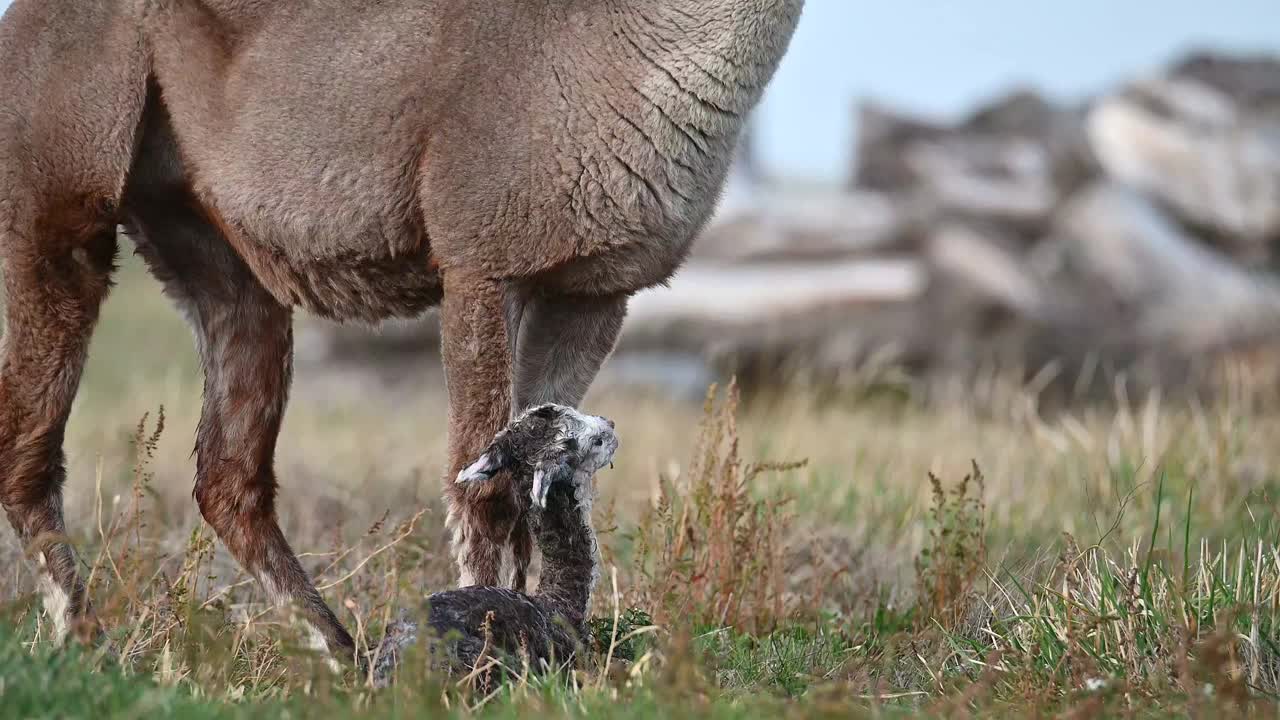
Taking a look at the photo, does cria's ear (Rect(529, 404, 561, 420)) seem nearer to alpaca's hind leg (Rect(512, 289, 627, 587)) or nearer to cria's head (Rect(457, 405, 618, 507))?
cria's head (Rect(457, 405, 618, 507))

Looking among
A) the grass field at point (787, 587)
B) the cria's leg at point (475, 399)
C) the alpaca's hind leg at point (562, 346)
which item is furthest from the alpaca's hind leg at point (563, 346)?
the grass field at point (787, 587)

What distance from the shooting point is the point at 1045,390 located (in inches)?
428

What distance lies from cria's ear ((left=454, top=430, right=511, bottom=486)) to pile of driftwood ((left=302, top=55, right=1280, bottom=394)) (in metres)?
6.20

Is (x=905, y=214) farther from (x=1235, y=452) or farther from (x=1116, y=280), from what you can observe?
(x=1235, y=452)

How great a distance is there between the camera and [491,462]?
3.62 m

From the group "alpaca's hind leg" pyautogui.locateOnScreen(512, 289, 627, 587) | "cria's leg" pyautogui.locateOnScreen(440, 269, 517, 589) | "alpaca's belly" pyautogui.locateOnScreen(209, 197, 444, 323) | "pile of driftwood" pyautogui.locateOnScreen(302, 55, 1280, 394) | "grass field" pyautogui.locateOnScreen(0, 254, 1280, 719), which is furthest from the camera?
"pile of driftwood" pyautogui.locateOnScreen(302, 55, 1280, 394)

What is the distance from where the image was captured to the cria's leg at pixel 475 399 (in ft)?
13.1

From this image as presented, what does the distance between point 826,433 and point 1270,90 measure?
5.07 meters

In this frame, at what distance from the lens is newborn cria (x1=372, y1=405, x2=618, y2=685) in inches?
136

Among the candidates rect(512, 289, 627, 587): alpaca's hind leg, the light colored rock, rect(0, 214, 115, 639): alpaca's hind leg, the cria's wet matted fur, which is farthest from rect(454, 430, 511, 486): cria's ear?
the light colored rock

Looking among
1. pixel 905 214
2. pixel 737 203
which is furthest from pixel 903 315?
pixel 737 203

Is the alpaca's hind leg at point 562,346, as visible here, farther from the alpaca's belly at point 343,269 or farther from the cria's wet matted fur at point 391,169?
the alpaca's belly at point 343,269

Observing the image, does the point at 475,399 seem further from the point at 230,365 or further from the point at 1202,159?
the point at 1202,159

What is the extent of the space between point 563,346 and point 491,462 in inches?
31.9
